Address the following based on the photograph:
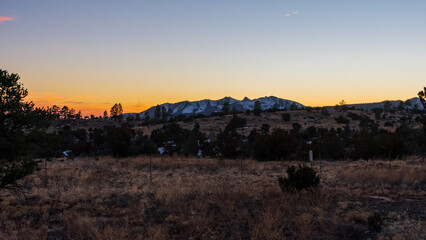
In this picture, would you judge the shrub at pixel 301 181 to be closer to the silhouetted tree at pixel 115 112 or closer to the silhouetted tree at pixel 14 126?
the silhouetted tree at pixel 14 126

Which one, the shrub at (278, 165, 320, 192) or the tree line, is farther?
the shrub at (278, 165, 320, 192)

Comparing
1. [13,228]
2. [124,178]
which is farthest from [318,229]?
[124,178]

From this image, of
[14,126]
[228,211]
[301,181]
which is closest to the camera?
[14,126]

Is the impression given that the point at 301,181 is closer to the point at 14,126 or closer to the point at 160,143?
the point at 14,126

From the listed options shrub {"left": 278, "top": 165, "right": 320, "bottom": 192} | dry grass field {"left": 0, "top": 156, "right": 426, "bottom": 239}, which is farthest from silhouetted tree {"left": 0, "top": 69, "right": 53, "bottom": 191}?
Result: shrub {"left": 278, "top": 165, "right": 320, "bottom": 192}

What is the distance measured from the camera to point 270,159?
2808cm

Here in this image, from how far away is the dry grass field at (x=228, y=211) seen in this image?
289 inches

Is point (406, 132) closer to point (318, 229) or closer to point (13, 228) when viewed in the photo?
point (318, 229)

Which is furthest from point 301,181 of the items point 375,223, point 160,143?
point 160,143

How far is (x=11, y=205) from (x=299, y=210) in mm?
10344

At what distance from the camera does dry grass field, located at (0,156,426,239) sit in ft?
24.1

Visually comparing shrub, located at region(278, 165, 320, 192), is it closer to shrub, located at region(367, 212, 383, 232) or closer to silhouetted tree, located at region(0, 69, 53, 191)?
shrub, located at region(367, 212, 383, 232)

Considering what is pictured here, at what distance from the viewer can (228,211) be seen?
9117mm

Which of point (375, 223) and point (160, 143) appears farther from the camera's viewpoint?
point (160, 143)
